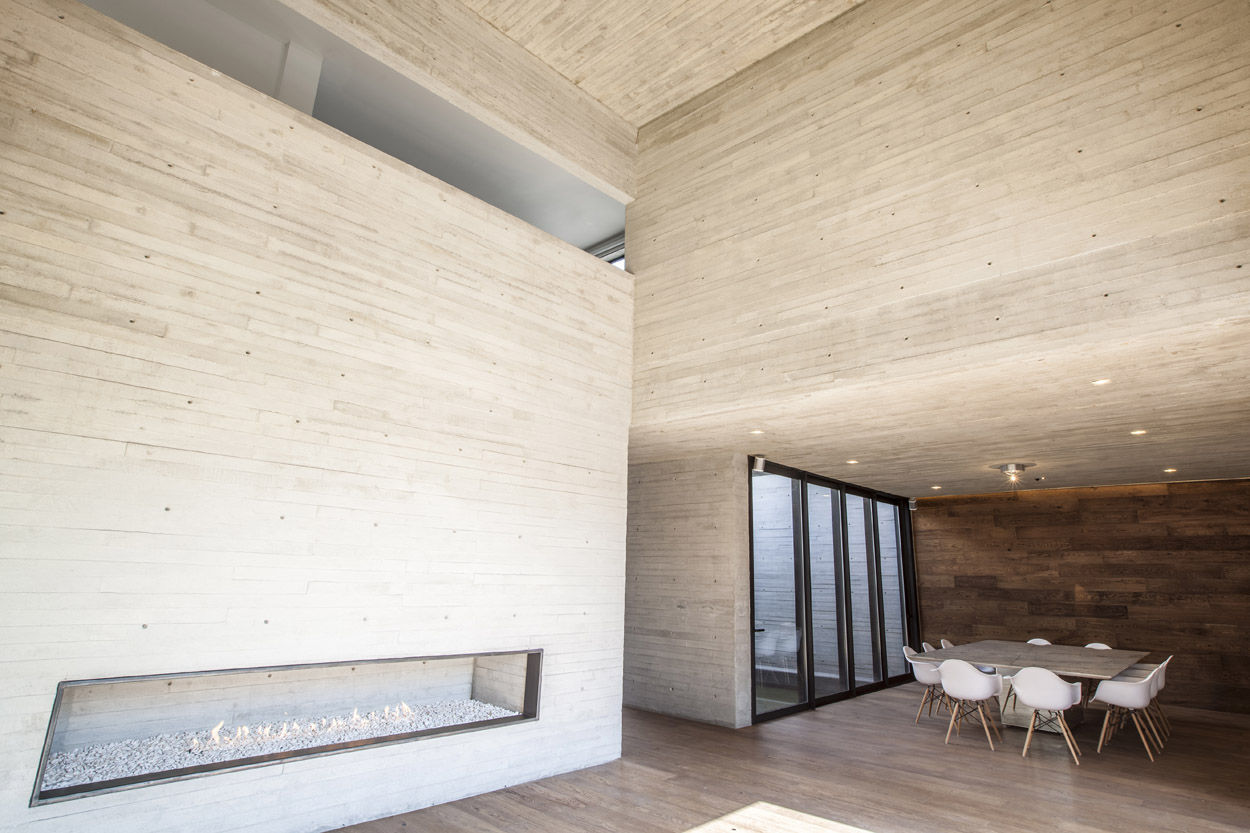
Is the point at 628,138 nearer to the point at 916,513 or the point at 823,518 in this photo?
the point at 823,518

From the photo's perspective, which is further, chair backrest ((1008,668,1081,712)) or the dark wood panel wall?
the dark wood panel wall

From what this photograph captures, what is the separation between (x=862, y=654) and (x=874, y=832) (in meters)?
5.14

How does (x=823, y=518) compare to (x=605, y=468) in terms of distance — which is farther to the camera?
(x=823, y=518)

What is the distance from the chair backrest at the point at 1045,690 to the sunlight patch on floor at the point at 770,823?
7.98ft

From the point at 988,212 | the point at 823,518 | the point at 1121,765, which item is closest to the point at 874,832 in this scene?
the point at 1121,765

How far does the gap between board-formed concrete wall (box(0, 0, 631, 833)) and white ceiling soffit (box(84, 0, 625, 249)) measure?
1.19 meters

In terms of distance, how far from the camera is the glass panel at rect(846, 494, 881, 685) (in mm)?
8375

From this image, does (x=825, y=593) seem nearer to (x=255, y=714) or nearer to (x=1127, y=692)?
(x=1127, y=692)

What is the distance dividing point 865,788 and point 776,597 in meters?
2.68

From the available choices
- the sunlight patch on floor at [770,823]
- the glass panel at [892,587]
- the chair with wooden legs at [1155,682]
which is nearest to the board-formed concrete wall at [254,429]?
the sunlight patch on floor at [770,823]

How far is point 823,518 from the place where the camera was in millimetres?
8156

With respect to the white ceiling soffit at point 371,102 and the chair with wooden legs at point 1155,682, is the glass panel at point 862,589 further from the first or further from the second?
the white ceiling soffit at point 371,102

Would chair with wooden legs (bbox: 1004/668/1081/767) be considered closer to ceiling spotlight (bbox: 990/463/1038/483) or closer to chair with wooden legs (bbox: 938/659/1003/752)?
chair with wooden legs (bbox: 938/659/1003/752)

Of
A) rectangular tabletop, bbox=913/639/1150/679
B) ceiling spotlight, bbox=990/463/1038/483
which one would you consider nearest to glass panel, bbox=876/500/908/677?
rectangular tabletop, bbox=913/639/1150/679
